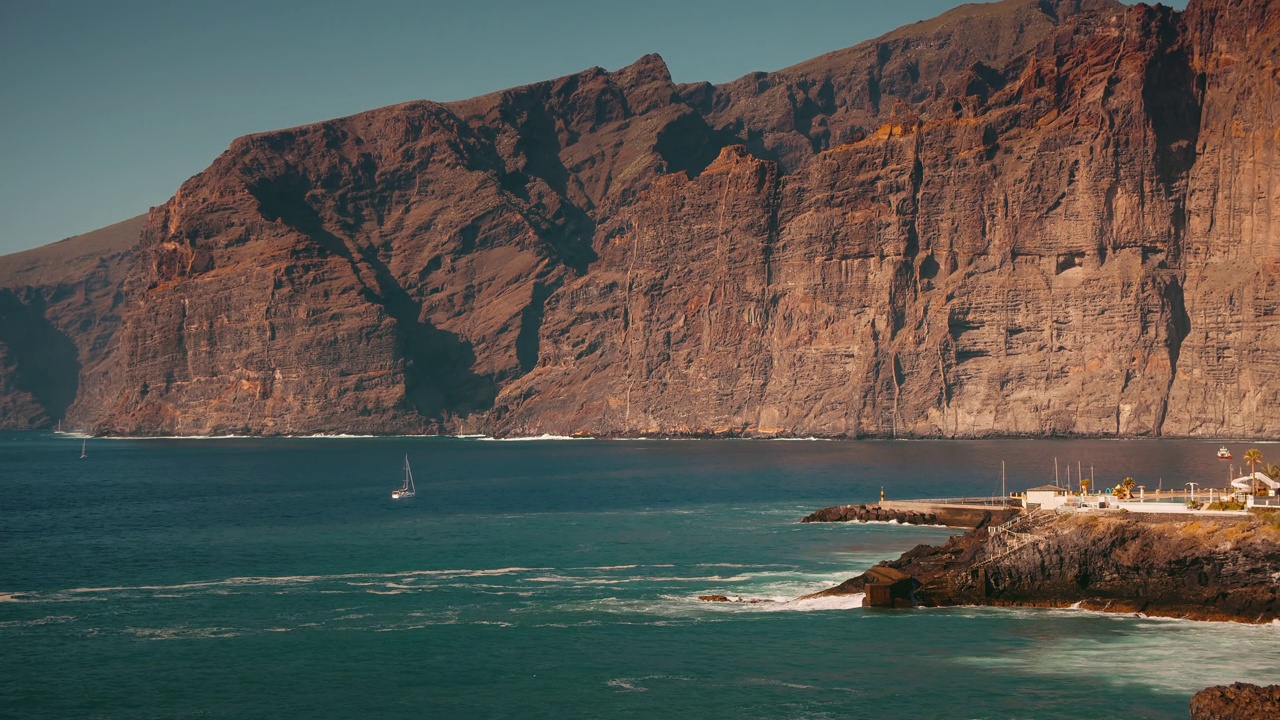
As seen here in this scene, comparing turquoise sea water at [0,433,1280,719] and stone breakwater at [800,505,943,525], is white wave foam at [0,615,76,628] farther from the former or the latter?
stone breakwater at [800,505,943,525]

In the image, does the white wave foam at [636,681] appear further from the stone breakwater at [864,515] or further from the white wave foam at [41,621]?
the stone breakwater at [864,515]

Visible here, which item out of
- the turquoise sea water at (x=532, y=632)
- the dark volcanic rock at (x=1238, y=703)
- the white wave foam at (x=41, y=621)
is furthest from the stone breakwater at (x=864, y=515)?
the dark volcanic rock at (x=1238, y=703)

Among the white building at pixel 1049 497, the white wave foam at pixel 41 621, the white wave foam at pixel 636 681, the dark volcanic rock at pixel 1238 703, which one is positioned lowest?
the white wave foam at pixel 636 681

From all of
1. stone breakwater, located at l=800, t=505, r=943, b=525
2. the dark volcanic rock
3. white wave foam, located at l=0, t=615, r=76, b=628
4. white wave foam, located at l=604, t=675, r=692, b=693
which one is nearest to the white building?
white wave foam, located at l=604, t=675, r=692, b=693

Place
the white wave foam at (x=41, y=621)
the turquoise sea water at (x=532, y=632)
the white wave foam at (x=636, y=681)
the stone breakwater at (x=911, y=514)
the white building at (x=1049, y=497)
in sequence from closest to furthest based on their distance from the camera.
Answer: the turquoise sea water at (x=532, y=632)
the white wave foam at (x=636, y=681)
the white wave foam at (x=41, y=621)
the white building at (x=1049, y=497)
the stone breakwater at (x=911, y=514)

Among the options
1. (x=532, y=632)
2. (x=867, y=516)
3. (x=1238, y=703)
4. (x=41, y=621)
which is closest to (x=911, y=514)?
(x=867, y=516)

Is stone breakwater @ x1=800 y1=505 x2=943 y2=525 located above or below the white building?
below
